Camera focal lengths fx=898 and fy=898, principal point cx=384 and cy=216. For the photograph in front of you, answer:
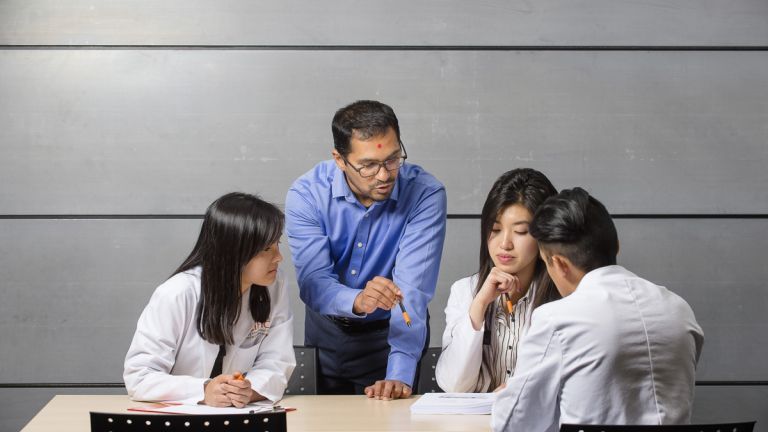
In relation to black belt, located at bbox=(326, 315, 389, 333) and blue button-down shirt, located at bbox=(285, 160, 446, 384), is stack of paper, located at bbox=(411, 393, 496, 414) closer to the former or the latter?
blue button-down shirt, located at bbox=(285, 160, 446, 384)

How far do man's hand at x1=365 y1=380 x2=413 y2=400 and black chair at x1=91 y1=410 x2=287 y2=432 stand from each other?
0.73 meters

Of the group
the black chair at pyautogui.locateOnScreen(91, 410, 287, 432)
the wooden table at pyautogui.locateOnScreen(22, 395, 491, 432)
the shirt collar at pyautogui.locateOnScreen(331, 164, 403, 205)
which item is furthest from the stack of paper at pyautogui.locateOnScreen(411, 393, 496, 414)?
the shirt collar at pyautogui.locateOnScreen(331, 164, 403, 205)

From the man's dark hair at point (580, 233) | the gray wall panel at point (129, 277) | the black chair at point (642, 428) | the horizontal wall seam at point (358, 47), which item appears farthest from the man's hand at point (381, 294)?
the horizontal wall seam at point (358, 47)

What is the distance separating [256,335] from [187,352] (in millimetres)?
222

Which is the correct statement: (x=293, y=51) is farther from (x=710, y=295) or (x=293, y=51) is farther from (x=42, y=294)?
(x=710, y=295)

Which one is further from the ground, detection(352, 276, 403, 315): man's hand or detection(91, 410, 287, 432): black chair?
detection(352, 276, 403, 315): man's hand

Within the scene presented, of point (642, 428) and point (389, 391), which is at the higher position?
point (642, 428)

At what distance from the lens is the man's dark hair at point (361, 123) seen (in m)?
2.75

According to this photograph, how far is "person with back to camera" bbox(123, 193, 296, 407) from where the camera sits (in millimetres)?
2477

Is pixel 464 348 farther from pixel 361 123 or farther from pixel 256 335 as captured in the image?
pixel 361 123

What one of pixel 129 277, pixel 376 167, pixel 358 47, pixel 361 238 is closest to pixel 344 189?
pixel 361 238

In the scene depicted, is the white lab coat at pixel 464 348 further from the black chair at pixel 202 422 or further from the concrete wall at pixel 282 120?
the concrete wall at pixel 282 120

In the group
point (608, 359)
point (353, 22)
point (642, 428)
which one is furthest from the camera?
point (353, 22)

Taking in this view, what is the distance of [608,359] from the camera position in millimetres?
1890
